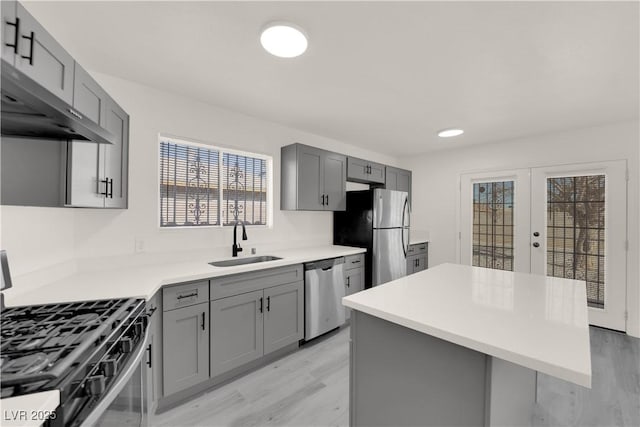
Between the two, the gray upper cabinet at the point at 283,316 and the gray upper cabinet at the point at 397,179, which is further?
the gray upper cabinet at the point at 397,179

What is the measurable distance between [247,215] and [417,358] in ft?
7.74

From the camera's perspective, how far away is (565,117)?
308cm

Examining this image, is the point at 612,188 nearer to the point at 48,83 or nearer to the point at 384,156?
the point at 384,156

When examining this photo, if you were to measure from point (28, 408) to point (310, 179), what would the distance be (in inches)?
109

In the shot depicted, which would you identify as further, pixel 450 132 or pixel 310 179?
pixel 450 132

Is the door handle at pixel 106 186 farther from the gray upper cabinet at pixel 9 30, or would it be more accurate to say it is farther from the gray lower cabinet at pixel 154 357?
the gray upper cabinet at pixel 9 30

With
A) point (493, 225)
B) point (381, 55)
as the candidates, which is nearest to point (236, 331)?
point (381, 55)

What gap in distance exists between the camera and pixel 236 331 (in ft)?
7.18

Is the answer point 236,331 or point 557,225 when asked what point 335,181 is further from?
point 557,225

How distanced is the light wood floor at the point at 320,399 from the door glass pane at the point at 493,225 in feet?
5.59

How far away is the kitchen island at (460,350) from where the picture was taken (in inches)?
38.1

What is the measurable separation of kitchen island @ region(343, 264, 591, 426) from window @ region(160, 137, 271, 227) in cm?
195

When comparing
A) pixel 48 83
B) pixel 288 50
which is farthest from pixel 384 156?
pixel 48 83

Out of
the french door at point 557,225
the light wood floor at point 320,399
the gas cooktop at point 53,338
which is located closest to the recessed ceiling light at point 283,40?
the gas cooktop at point 53,338
